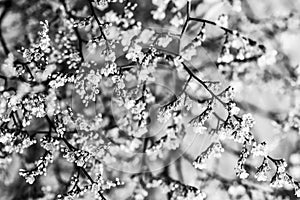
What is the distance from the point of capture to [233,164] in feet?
4.14

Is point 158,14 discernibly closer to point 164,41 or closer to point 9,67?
point 164,41

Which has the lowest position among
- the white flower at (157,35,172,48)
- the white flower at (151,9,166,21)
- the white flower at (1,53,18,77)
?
the white flower at (1,53,18,77)

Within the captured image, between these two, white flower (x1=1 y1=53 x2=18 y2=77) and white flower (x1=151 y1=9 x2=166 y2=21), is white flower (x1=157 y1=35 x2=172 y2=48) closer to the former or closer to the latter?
white flower (x1=151 y1=9 x2=166 y2=21)

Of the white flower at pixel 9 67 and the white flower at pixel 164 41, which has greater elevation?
the white flower at pixel 164 41

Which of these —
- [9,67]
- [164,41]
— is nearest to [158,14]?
[164,41]

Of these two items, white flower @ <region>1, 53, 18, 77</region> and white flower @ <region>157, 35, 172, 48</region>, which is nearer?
white flower @ <region>157, 35, 172, 48</region>

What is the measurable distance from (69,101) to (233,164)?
539mm

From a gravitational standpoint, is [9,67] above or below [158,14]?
below

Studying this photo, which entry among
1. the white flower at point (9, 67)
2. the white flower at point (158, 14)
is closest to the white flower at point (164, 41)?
the white flower at point (158, 14)

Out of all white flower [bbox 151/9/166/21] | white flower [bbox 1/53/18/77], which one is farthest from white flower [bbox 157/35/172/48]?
white flower [bbox 1/53/18/77]

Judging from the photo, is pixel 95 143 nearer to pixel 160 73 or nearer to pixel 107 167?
pixel 107 167

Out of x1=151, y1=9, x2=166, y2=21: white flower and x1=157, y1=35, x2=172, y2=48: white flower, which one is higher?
x1=151, y1=9, x2=166, y2=21: white flower

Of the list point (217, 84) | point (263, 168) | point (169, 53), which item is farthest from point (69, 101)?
point (263, 168)

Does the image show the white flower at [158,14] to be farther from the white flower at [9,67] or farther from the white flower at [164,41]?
the white flower at [9,67]
